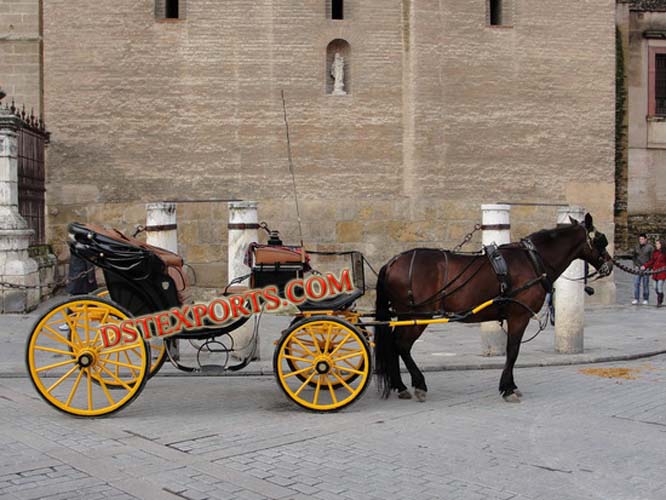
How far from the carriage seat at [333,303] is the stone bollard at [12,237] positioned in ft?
25.9

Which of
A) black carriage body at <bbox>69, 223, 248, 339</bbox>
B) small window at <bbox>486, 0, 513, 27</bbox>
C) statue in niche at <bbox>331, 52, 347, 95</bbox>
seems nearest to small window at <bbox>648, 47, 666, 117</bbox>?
small window at <bbox>486, 0, 513, 27</bbox>

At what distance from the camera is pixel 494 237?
33.7ft

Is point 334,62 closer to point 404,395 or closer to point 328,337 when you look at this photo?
point 404,395

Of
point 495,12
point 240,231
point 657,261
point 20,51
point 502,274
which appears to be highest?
point 495,12

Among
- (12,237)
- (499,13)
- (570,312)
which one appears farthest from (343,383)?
(499,13)

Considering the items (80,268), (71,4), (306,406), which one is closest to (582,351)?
(306,406)

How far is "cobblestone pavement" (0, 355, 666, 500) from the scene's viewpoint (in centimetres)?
505

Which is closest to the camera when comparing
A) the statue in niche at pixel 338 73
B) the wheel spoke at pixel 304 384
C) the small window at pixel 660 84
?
the wheel spoke at pixel 304 384

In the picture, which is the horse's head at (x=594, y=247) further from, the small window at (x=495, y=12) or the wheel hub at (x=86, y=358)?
the small window at (x=495, y=12)

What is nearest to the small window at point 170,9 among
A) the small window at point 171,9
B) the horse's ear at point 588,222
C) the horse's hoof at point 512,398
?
the small window at point 171,9

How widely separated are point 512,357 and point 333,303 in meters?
1.75

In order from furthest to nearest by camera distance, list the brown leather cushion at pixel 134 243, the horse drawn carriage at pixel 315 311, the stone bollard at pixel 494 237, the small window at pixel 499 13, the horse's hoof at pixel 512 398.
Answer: the small window at pixel 499 13 → the stone bollard at pixel 494 237 → the horse's hoof at pixel 512 398 → the brown leather cushion at pixel 134 243 → the horse drawn carriage at pixel 315 311

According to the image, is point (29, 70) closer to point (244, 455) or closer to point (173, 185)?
point (173, 185)

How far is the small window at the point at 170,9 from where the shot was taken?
1686cm
